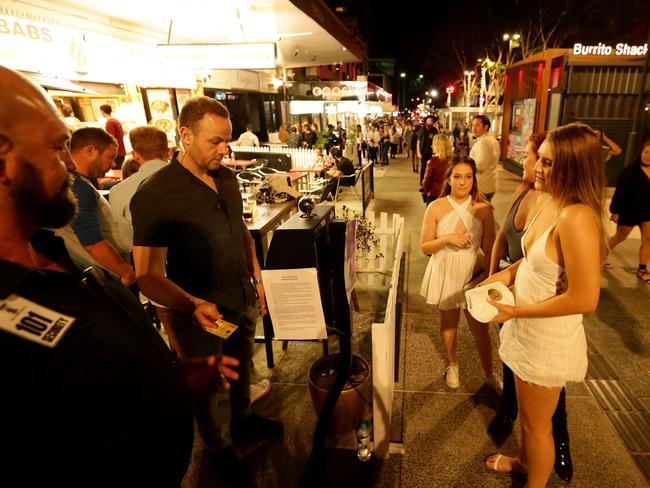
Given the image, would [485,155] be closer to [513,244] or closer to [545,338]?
[513,244]

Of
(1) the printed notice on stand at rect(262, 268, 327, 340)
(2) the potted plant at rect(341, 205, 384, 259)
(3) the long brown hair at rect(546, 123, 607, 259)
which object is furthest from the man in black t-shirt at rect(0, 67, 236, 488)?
(2) the potted plant at rect(341, 205, 384, 259)

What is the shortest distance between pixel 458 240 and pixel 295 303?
68.3 inches

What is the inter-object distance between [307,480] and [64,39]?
684cm

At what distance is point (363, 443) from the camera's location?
252 centimetres

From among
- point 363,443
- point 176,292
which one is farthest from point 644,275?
point 176,292

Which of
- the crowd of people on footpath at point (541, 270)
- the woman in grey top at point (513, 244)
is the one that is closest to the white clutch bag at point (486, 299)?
the crowd of people on footpath at point (541, 270)

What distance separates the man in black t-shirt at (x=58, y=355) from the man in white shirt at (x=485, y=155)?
5.51 m

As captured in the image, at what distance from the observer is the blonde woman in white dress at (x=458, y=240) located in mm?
3078

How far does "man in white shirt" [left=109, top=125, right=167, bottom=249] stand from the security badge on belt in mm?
2566

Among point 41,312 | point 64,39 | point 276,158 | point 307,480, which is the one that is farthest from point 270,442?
point 276,158

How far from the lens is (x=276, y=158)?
1109cm

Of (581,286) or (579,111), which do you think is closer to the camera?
(581,286)

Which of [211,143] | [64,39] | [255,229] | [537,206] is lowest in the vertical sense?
[255,229]

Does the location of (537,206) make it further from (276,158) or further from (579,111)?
(579,111)
